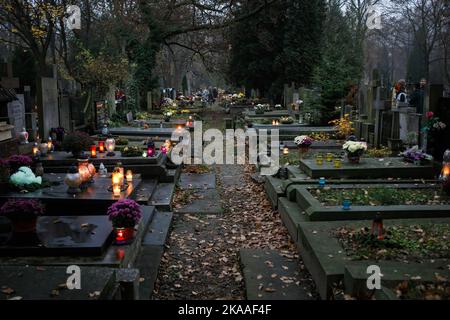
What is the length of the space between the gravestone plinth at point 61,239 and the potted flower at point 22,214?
11 cm

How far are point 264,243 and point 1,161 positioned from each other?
538 cm

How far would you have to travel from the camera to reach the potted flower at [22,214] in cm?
641

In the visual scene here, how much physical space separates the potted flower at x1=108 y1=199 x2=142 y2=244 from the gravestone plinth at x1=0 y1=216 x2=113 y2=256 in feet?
0.49

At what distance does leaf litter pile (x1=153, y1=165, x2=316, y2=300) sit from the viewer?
22.2ft

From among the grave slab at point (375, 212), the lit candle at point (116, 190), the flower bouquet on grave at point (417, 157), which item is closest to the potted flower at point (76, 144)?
the lit candle at point (116, 190)

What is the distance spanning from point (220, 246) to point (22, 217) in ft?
11.5

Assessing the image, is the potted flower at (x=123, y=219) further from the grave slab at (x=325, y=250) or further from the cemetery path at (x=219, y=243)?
the grave slab at (x=325, y=250)

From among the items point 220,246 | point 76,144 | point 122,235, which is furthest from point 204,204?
point 122,235

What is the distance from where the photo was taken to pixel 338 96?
74.4 feet

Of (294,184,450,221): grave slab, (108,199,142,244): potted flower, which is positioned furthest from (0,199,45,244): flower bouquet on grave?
(294,184,450,221): grave slab

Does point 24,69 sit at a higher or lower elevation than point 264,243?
higher
